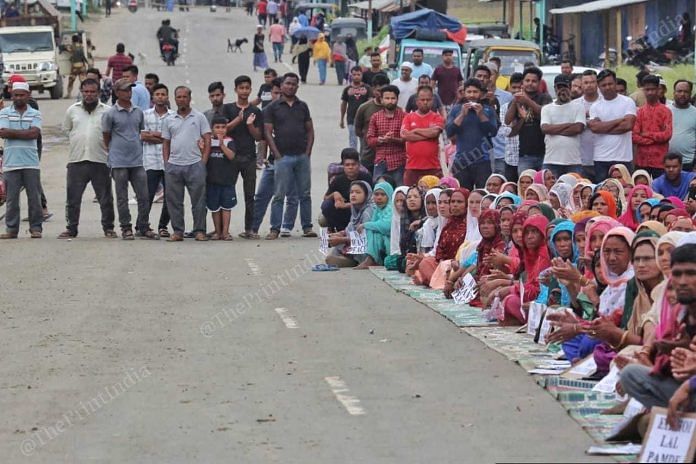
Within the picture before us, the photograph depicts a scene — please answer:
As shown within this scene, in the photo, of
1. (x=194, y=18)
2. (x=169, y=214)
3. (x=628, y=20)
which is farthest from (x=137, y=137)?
(x=194, y=18)

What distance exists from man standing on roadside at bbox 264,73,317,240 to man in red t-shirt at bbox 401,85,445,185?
1730 millimetres

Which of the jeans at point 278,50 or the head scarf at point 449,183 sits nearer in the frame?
the head scarf at point 449,183

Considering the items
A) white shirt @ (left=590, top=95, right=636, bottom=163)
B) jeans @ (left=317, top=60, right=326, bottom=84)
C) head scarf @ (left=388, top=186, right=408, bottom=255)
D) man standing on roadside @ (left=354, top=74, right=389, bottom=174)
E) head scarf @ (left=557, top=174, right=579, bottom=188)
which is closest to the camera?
head scarf @ (left=557, top=174, right=579, bottom=188)

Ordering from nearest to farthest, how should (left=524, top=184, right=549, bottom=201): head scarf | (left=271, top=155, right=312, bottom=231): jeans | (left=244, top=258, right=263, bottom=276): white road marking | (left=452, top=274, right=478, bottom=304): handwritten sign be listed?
(left=452, top=274, right=478, bottom=304): handwritten sign, (left=524, top=184, right=549, bottom=201): head scarf, (left=244, top=258, right=263, bottom=276): white road marking, (left=271, top=155, right=312, bottom=231): jeans

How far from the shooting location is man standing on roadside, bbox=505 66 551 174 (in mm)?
19109

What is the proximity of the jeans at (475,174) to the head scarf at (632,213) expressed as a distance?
485 cm

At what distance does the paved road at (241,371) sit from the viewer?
29.2 feet

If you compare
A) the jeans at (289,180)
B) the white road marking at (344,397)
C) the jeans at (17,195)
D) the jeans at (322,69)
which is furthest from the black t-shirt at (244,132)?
the jeans at (322,69)

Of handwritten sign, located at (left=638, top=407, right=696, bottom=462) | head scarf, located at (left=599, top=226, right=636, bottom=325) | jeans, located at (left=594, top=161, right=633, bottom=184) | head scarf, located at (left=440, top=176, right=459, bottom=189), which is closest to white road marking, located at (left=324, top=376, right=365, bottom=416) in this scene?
head scarf, located at (left=599, top=226, right=636, bottom=325)

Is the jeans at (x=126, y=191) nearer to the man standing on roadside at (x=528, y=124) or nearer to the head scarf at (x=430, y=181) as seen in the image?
the head scarf at (x=430, y=181)

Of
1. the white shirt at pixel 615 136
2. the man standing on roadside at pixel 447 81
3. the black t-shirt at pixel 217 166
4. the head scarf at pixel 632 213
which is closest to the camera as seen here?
the head scarf at pixel 632 213

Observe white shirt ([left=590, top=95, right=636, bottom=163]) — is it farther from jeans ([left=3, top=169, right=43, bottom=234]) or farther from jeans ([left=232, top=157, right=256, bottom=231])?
jeans ([left=3, top=169, right=43, bottom=234])

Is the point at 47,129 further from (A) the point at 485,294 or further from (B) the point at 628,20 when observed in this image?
(A) the point at 485,294

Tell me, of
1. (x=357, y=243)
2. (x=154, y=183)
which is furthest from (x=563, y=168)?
(x=154, y=183)
